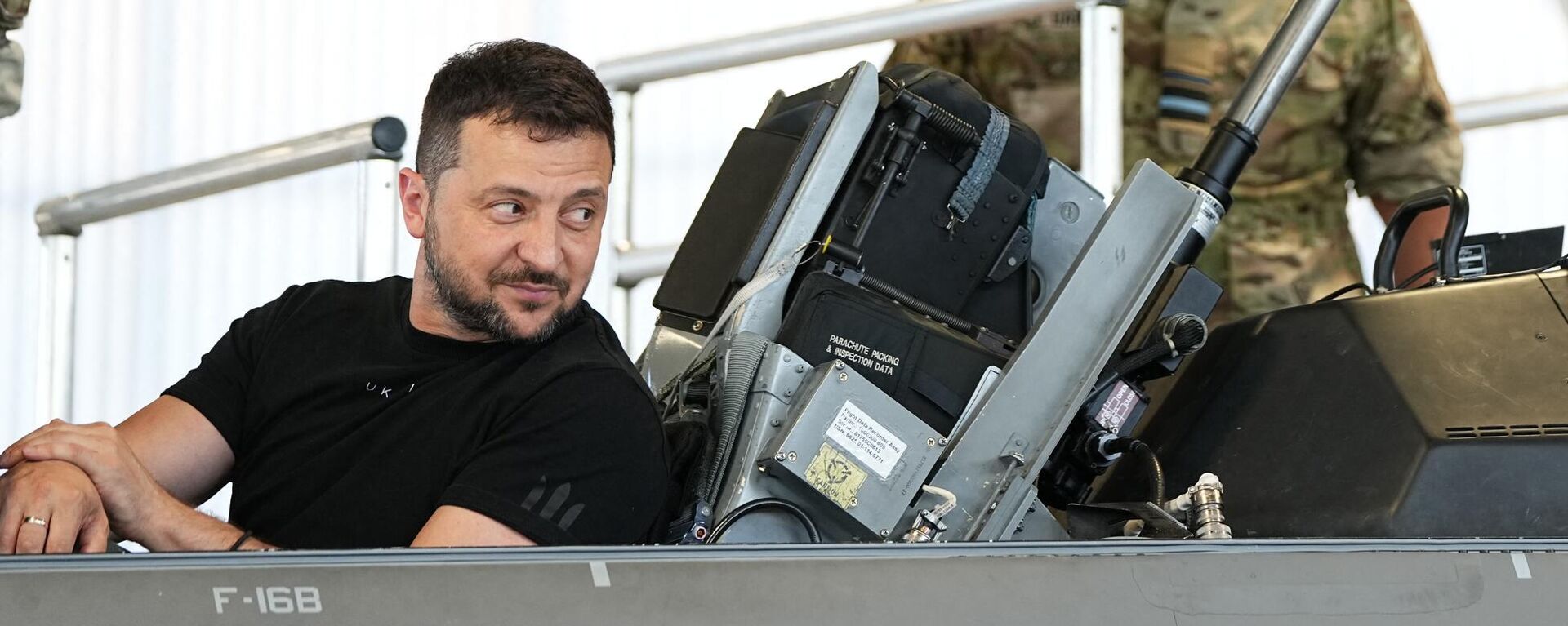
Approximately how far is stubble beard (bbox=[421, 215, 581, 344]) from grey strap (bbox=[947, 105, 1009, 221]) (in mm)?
416

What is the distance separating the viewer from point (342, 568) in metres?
0.87

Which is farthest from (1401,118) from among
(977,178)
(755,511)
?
(755,511)

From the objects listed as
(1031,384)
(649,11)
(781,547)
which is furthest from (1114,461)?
(649,11)

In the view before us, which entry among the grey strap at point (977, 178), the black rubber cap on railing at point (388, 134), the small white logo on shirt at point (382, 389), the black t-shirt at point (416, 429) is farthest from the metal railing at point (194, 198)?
the grey strap at point (977, 178)

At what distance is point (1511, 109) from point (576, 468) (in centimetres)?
236

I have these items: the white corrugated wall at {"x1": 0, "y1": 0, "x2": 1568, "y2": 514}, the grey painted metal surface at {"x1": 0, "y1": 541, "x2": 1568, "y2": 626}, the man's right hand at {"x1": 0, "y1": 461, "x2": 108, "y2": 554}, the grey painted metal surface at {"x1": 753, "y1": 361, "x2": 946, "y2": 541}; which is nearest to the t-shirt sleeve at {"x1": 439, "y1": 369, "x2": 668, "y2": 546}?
the grey painted metal surface at {"x1": 753, "y1": 361, "x2": 946, "y2": 541}

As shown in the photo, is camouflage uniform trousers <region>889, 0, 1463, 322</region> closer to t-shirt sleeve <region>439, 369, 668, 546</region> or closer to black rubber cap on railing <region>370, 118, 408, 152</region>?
black rubber cap on railing <region>370, 118, 408, 152</region>

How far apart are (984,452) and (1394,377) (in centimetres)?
37

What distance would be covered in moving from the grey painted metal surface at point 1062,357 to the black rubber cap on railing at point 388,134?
116cm

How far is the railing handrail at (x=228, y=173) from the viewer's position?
237 centimetres

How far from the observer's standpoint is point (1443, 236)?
1.74 meters

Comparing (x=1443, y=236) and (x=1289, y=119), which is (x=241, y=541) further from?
(x=1289, y=119)

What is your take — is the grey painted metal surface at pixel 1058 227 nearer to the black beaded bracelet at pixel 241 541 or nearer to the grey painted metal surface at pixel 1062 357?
the grey painted metal surface at pixel 1062 357

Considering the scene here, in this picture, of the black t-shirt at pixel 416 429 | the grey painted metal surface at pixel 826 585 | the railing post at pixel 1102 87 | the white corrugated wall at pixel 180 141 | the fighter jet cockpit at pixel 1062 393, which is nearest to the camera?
the grey painted metal surface at pixel 826 585
